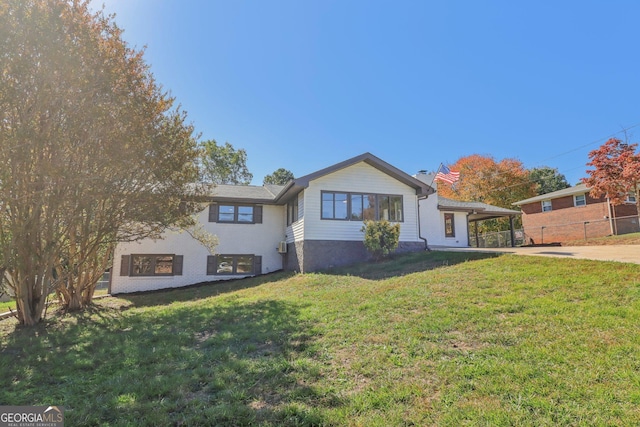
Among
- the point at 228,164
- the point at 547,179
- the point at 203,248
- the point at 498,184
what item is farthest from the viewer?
the point at 547,179

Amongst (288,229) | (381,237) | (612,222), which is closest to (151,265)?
(288,229)

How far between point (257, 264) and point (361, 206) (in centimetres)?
587

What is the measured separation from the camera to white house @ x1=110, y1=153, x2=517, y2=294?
44.4ft

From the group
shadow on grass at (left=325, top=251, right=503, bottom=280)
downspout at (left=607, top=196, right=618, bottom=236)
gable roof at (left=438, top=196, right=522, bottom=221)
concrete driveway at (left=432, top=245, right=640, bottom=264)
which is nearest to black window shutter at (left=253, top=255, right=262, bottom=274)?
shadow on grass at (left=325, top=251, right=503, bottom=280)

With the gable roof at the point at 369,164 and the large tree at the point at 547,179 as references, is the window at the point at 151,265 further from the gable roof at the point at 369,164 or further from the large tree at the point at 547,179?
the large tree at the point at 547,179

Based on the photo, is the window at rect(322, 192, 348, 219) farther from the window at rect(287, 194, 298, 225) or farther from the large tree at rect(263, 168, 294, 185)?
the large tree at rect(263, 168, 294, 185)

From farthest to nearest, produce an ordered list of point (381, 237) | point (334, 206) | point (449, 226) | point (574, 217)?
point (574, 217)
point (449, 226)
point (334, 206)
point (381, 237)

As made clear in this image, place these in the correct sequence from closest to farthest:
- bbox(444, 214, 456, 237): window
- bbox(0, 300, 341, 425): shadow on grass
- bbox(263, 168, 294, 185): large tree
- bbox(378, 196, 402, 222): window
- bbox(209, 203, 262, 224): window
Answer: bbox(0, 300, 341, 425): shadow on grass
bbox(378, 196, 402, 222): window
bbox(209, 203, 262, 224): window
bbox(444, 214, 456, 237): window
bbox(263, 168, 294, 185): large tree

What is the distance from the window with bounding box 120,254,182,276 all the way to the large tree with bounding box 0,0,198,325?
18.2 ft

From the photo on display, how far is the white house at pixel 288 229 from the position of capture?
533 inches

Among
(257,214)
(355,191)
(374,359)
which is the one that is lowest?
(374,359)

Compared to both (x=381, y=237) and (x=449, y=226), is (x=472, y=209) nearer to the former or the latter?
(x=449, y=226)

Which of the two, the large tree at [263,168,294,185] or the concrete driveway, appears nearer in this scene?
the concrete driveway

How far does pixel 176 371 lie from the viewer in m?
4.16
